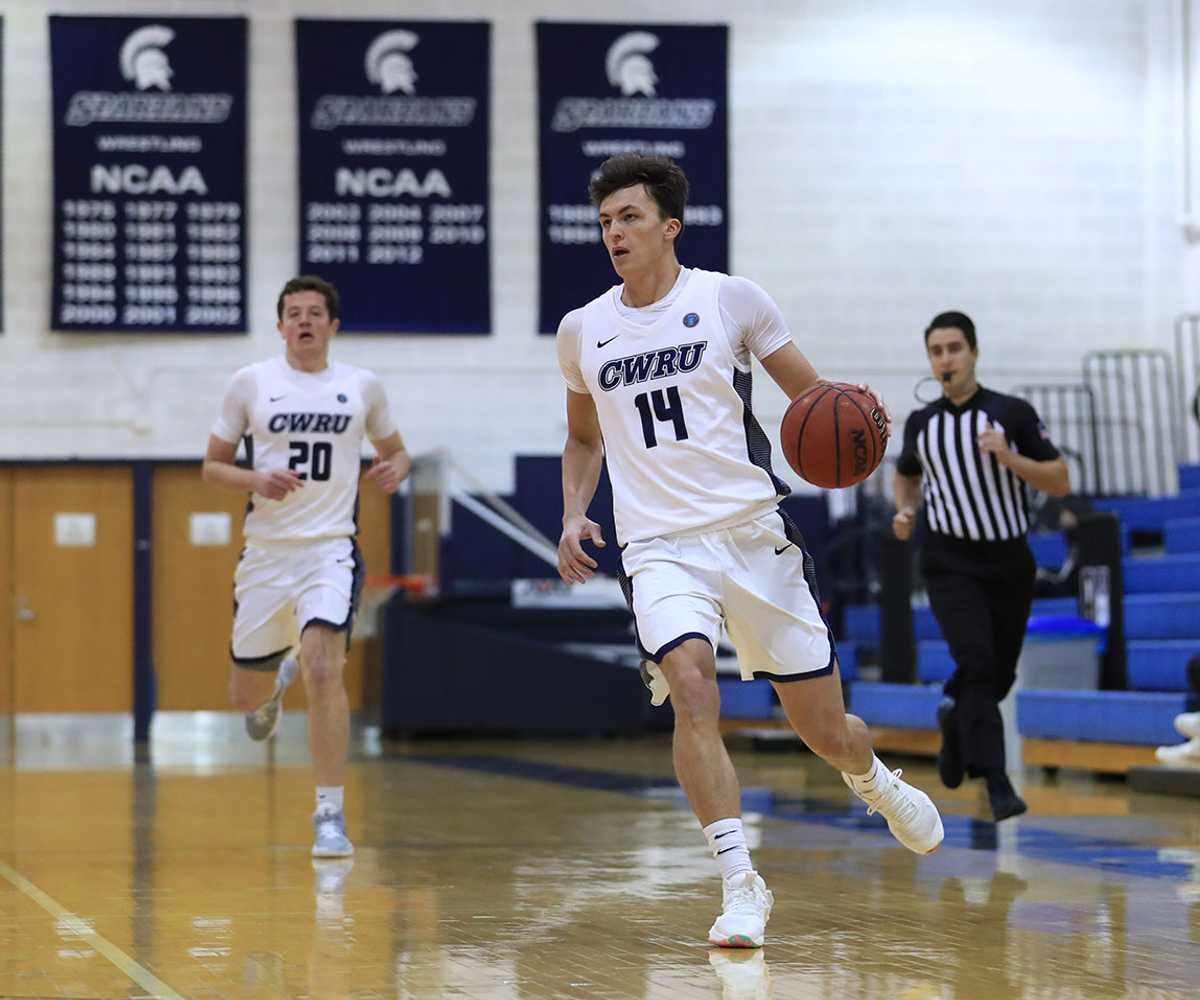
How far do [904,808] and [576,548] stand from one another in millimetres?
1059

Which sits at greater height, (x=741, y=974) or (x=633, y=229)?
(x=633, y=229)

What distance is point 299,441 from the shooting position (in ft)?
21.6

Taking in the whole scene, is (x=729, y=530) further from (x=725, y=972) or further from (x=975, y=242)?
(x=975, y=242)

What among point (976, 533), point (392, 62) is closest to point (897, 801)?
point (976, 533)

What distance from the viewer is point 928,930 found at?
14.5ft

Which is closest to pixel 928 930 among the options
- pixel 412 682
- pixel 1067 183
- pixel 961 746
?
pixel 961 746

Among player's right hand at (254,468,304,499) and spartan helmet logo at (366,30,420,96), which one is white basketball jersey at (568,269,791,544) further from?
spartan helmet logo at (366,30,420,96)

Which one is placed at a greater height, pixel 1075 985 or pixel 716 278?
pixel 716 278

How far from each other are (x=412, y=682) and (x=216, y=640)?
7.74ft

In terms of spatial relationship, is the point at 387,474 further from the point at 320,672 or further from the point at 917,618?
the point at 917,618

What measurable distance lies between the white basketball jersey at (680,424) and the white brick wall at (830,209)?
444 inches

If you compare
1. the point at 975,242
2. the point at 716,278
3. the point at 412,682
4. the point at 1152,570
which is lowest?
the point at 412,682

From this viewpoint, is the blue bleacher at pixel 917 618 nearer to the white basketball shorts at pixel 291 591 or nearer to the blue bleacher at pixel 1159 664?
the blue bleacher at pixel 1159 664

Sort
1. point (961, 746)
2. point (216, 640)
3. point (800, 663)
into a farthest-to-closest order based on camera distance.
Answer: point (216, 640) < point (961, 746) < point (800, 663)
